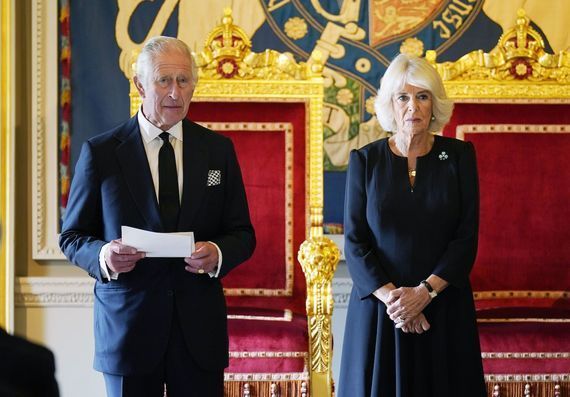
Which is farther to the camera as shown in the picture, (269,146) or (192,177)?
(269,146)

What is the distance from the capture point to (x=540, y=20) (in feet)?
15.2

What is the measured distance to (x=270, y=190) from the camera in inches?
163

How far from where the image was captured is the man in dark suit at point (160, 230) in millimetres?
2568

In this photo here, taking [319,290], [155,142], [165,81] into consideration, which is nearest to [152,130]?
[155,142]

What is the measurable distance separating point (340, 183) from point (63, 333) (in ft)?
5.25

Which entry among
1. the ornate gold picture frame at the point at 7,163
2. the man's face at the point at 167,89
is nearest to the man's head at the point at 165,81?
the man's face at the point at 167,89

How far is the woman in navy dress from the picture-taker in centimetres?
318

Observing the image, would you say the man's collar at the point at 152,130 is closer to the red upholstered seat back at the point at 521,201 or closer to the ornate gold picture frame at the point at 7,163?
the red upholstered seat back at the point at 521,201

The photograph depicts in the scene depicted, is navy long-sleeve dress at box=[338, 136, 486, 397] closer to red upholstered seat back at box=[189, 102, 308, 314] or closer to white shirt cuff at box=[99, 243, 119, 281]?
red upholstered seat back at box=[189, 102, 308, 314]

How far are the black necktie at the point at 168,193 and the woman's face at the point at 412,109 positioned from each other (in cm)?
102

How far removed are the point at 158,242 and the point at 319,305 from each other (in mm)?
1355

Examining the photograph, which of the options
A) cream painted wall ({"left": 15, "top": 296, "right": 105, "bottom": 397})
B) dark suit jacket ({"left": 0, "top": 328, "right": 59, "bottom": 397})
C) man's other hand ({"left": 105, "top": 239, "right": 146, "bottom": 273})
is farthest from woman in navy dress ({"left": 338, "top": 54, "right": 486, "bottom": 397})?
dark suit jacket ({"left": 0, "top": 328, "right": 59, "bottom": 397})

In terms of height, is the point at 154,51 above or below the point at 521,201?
above

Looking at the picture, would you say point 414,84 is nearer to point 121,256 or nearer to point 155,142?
point 155,142
